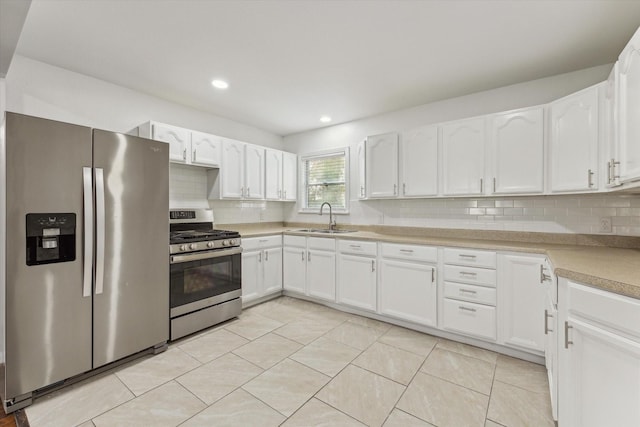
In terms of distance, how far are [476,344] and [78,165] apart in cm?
354

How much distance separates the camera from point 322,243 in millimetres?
3617

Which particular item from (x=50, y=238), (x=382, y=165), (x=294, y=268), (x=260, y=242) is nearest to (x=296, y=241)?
(x=294, y=268)

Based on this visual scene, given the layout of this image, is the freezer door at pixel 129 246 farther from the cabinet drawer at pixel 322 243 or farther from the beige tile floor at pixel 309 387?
the cabinet drawer at pixel 322 243

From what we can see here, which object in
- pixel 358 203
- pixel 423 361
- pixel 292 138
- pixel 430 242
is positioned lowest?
pixel 423 361

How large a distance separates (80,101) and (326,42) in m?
2.40

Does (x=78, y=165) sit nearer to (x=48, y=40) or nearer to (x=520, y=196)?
(x=48, y=40)

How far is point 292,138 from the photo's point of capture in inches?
192

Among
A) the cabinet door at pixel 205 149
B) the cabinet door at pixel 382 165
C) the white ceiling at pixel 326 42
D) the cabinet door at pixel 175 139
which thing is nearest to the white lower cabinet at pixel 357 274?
the cabinet door at pixel 382 165

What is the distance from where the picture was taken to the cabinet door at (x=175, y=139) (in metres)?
2.97

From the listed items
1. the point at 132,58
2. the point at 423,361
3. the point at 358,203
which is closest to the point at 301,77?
the point at 132,58

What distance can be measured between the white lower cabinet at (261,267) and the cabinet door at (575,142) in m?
3.04

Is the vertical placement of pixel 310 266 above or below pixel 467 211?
below

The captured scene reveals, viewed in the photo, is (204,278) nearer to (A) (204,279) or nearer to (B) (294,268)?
(A) (204,279)

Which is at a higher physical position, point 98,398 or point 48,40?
point 48,40
